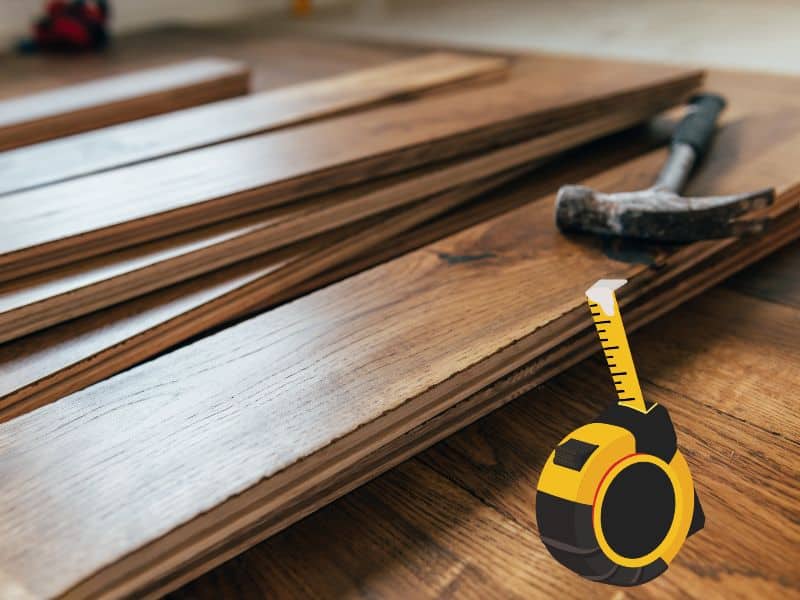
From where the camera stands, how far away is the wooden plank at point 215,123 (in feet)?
4.92

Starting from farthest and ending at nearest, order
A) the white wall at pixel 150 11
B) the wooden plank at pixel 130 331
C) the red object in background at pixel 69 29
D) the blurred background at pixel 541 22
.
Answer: the white wall at pixel 150 11
the red object in background at pixel 69 29
the blurred background at pixel 541 22
the wooden plank at pixel 130 331

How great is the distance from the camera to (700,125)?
5.25 feet

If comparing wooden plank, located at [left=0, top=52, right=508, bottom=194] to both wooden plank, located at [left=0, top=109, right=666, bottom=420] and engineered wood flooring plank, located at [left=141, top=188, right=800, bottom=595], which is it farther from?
engineered wood flooring plank, located at [left=141, top=188, right=800, bottom=595]

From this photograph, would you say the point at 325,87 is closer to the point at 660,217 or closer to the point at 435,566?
the point at 660,217

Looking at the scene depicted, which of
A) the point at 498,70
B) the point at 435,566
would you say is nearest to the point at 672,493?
the point at 435,566

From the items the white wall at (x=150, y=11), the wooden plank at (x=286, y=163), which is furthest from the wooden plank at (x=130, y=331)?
the white wall at (x=150, y=11)

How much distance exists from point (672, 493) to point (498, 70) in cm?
166

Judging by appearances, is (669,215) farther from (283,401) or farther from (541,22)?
(541,22)

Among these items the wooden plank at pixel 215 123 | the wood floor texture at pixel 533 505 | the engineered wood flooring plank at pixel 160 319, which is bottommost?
the wood floor texture at pixel 533 505

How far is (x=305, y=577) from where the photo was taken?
32.4 inches

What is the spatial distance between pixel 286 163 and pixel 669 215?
651 millimetres

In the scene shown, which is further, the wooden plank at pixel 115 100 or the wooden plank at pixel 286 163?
the wooden plank at pixel 115 100

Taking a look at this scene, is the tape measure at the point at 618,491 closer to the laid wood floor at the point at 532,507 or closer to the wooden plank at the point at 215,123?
the laid wood floor at the point at 532,507

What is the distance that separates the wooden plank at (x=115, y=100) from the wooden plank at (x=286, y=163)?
0.52 m
